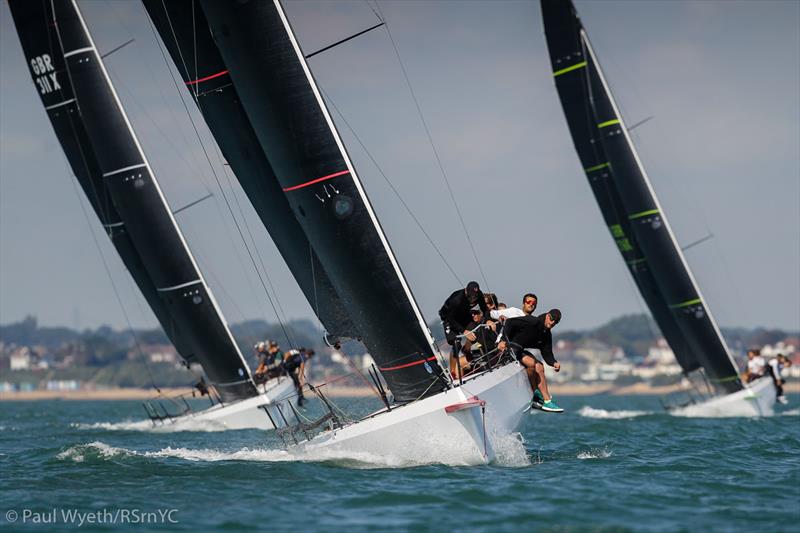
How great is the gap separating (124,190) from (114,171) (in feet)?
1.30

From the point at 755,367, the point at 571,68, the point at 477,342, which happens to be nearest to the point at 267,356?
the point at 571,68

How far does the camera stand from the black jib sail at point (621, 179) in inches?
1040

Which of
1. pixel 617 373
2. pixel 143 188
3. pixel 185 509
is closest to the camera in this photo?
pixel 185 509

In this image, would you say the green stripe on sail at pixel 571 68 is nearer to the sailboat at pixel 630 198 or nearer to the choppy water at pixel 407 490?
the sailboat at pixel 630 198

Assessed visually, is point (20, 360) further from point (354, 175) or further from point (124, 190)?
point (354, 175)

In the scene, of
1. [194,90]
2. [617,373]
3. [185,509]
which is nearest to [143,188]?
[194,90]

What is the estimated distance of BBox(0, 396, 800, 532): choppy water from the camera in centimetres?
936

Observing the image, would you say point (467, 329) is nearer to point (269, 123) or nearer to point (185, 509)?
point (269, 123)

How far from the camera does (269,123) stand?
12648 millimetres

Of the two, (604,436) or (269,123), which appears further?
(604,436)

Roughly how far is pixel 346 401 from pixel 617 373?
5126 inches

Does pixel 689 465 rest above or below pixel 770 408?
above

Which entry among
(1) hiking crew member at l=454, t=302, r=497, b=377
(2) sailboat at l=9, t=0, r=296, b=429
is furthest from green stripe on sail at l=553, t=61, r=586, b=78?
(1) hiking crew member at l=454, t=302, r=497, b=377

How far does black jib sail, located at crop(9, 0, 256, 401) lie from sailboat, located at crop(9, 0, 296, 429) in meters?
0.02
